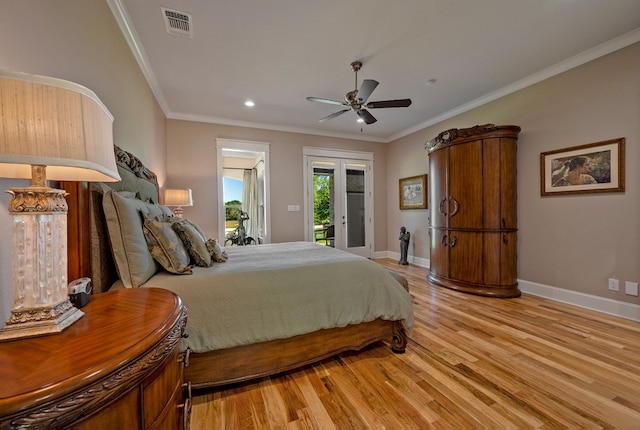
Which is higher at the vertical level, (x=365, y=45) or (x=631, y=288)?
(x=365, y=45)

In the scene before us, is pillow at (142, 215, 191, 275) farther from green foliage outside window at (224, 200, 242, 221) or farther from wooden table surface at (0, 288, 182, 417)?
green foliage outside window at (224, 200, 242, 221)

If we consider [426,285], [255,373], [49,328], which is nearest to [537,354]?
[426,285]

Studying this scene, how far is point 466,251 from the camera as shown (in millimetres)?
3408

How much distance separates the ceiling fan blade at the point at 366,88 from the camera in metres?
2.52

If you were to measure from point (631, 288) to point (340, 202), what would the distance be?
407 cm

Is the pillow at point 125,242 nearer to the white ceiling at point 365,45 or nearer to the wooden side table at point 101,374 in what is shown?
the wooden side table at point 101,374

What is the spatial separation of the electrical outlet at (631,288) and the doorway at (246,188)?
4.58 meters

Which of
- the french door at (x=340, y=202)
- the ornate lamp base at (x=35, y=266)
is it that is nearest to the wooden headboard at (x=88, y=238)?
the ornate lamp base at (x=35, y=266)

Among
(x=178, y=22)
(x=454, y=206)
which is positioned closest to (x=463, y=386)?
(x=454, y=206)

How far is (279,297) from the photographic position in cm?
163

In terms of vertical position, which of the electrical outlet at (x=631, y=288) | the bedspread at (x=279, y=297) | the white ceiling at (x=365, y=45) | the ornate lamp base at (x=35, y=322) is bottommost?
the electrical outlet at (x=631, y=288)

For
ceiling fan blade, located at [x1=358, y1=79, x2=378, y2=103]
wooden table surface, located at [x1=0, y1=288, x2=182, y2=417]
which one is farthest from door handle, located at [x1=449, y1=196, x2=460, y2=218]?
wooden table surface, located at [x1=0, y1=288, x2=182, y2=417]

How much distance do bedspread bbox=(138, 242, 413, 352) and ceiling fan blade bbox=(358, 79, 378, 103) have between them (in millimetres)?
1766

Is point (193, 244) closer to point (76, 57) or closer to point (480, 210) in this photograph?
point (76, 57)
